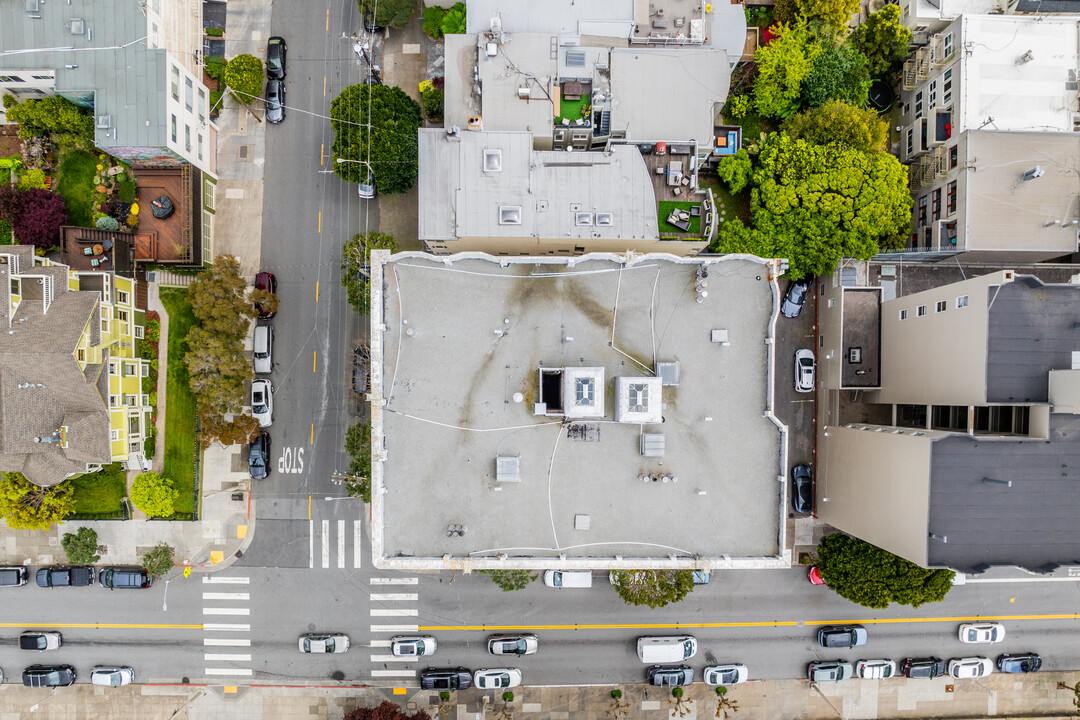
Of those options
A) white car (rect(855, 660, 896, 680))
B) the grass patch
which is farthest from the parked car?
white car (rect(855, 660, 896, 680))

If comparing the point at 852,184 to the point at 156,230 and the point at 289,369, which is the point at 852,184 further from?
the point at 156,230

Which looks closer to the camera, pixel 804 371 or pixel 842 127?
pixel 842 127

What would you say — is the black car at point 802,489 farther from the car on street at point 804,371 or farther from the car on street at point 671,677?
the car on street at point 671,677

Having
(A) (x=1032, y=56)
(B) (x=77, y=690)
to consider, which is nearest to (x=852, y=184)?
(A) (x=1032, y=56)

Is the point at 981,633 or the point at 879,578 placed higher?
the point at 879,578

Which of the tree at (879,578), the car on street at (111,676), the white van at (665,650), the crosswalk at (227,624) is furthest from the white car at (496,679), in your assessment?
the car on street at (111,676)

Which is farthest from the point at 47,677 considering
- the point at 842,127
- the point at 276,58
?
the point at 842,127

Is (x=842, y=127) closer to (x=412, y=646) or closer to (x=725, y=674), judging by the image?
(x=725, y=674)
